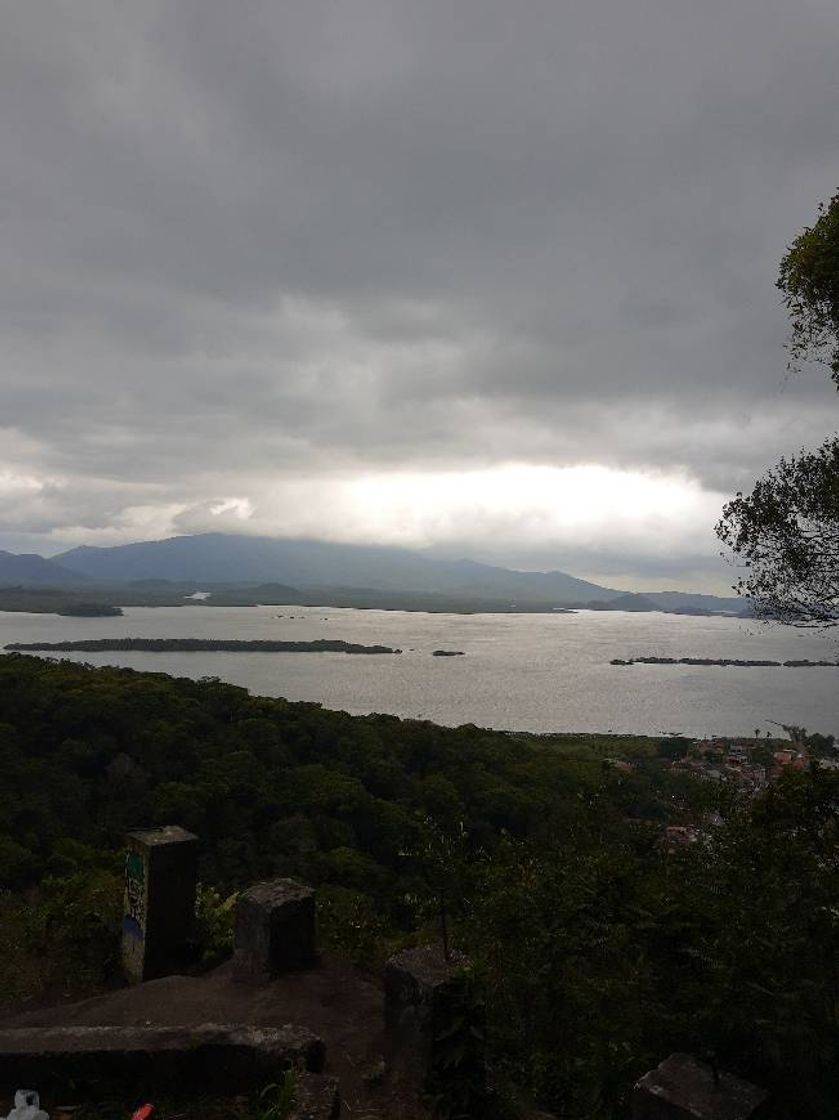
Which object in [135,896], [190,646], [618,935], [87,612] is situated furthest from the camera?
[87,612]

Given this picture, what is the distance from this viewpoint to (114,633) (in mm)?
105875

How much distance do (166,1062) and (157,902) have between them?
2.15 meters

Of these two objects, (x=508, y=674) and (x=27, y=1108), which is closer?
(x=27, y=1108)

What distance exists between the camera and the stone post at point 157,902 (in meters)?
6.08

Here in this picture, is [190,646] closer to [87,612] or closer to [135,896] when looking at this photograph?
[87,612]

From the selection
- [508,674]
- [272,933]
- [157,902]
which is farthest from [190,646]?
[272,933]

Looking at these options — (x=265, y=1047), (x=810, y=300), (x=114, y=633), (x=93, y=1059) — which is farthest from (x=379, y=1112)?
(x=114, y=633)

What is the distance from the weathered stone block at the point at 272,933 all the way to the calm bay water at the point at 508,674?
55.2 ft

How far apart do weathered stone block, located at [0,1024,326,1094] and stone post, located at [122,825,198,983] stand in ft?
6.30

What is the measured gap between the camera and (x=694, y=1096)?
129 inches

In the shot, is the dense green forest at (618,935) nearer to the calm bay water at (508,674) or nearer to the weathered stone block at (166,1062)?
the weathered stone block at (166,1062)

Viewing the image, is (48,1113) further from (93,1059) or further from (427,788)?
(427,788)

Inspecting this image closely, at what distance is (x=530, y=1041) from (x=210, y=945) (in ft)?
10.2

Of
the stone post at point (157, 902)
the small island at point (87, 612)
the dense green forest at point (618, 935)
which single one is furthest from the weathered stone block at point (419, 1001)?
the small island at point (87, 612)
